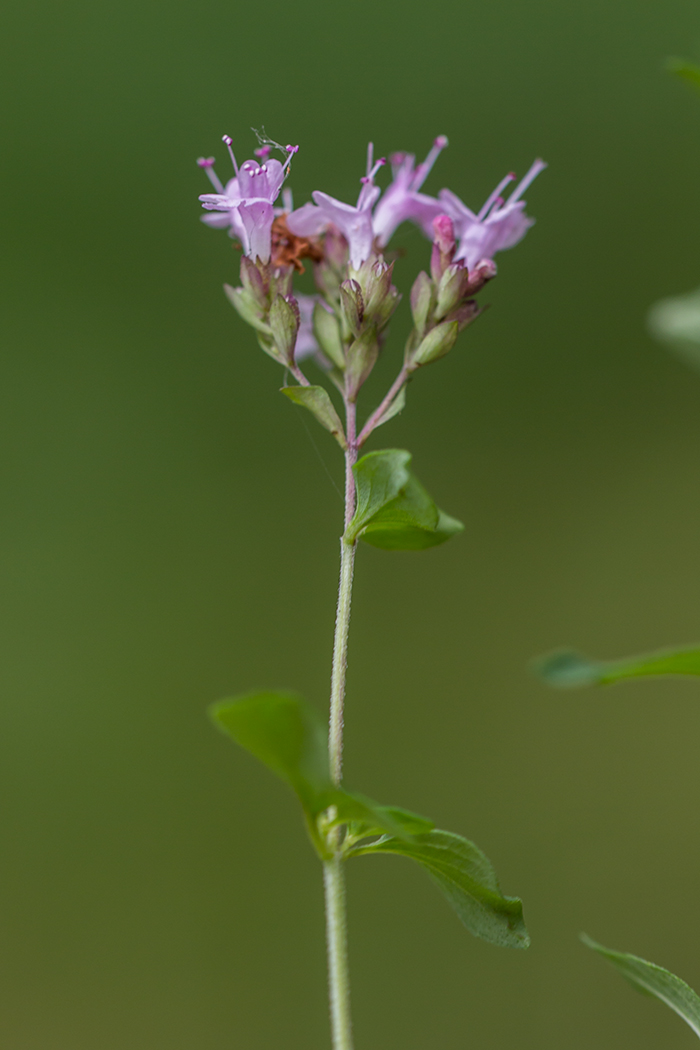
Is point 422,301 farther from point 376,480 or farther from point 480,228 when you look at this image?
point 376,480

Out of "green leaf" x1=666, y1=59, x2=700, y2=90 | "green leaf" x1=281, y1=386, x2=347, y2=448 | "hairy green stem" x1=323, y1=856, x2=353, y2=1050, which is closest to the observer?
"green leaf" x1=666, y1=59, x2=700, y2=90

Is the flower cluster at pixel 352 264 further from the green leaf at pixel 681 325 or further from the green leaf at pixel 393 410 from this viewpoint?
the green leaf at pixel 681 325

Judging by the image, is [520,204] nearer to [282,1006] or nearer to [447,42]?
[282,1006]

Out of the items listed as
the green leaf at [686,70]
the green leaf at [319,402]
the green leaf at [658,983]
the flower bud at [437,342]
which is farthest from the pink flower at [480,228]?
the green leaf at [658,983]

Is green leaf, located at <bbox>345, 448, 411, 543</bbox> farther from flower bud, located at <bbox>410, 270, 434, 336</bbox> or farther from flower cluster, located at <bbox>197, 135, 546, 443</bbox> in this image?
flower bud, located at <bbox>410, 270, 434, 336</bbox>

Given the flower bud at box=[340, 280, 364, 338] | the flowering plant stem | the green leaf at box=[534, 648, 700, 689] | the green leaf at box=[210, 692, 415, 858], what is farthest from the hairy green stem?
the flower bud at box=[340, 280, 364, 338]

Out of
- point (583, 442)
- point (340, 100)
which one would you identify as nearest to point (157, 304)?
point (340, 100)
